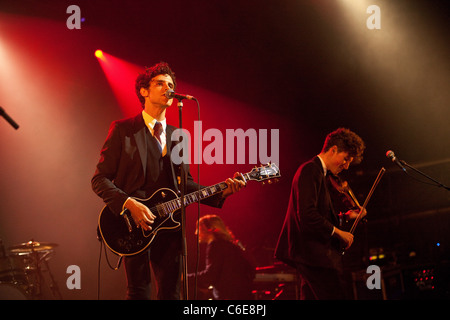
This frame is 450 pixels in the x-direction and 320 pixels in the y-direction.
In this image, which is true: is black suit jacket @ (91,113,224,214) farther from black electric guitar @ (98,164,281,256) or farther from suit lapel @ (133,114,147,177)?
black electric guitar @ (98,164,281,256)

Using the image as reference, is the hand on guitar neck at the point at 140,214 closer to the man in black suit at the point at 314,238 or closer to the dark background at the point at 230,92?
the man in black suit at the point at 314,238

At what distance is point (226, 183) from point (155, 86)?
1.01m

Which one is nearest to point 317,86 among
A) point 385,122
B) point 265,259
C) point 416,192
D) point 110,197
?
point 385,122

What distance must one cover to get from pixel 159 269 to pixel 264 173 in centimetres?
136

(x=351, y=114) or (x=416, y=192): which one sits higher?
(x=351, y=114)

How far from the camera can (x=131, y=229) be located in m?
3.06

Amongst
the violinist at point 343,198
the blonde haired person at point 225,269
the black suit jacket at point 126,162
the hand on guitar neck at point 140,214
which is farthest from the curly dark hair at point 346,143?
the blonde haired person at point 225,269

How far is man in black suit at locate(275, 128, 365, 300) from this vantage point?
3502 mm

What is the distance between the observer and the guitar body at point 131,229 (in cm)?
302

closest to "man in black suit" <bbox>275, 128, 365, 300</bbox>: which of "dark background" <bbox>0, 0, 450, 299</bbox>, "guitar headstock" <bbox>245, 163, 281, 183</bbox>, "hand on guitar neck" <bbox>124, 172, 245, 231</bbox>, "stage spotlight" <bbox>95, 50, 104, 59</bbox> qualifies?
"guitar headstock" <bbox>245, 163, 281, 183</bbox>

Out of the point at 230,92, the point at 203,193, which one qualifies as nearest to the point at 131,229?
the point at 203,193

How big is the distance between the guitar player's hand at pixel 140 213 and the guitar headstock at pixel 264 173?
1099mm
